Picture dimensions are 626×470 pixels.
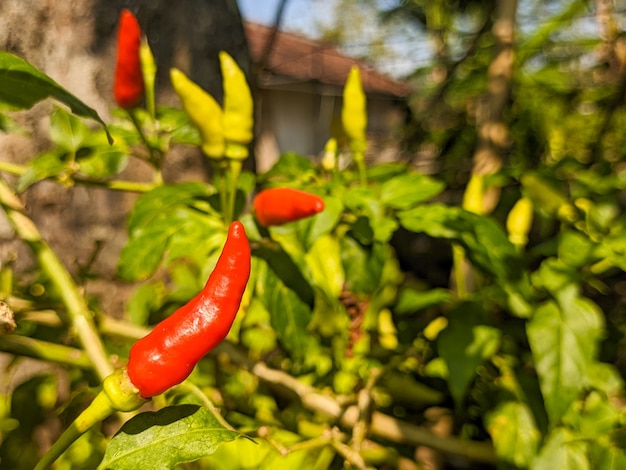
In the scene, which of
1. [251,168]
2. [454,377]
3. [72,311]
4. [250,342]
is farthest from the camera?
[251,168]

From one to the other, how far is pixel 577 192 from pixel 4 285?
0.91 metres

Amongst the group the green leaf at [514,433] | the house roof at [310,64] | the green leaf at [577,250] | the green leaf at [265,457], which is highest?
the green leaf at [577,250]

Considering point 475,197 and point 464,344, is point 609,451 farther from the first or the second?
point 475,197

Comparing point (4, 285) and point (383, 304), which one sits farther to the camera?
point (383, 304)

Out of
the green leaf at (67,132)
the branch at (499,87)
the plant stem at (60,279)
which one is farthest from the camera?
the branch at (499,87)

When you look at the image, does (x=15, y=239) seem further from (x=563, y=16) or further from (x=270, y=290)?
(x=563, y=16)

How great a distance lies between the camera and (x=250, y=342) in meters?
1.16

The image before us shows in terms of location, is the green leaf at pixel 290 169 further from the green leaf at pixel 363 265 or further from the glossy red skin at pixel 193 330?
the glossy red skin at pixel 193 330

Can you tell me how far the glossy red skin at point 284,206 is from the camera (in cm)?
71

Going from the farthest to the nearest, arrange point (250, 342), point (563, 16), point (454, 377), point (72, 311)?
1. point (563, 16)
2. point (250, 342)
3. point (454, 377)
4. point (72, 311)

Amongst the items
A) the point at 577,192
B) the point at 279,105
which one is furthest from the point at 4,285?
the point at 279,105

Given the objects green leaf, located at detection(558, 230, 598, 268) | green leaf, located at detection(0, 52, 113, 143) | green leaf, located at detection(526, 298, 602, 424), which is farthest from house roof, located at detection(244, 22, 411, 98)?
green leaf, located at detection(0, 52, 113, 143)

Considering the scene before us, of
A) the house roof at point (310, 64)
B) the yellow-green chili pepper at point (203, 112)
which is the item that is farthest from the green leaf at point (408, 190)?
the house roof at point (310, 64)

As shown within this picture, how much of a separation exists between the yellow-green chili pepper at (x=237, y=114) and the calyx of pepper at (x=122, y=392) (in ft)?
1.46
